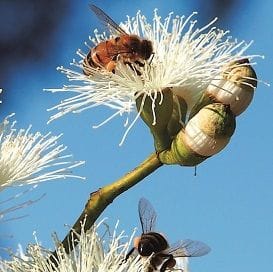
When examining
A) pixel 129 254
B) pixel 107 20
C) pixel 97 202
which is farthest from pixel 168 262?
pixel 107 20

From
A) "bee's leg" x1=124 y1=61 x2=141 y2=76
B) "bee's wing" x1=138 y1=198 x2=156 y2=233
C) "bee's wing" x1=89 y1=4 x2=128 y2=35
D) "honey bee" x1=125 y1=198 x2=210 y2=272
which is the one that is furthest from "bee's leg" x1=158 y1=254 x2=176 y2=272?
"bee's wing" x1=89 y1=4 x2=128 y2=35

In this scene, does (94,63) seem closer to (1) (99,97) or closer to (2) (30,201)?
(1) (99,97)

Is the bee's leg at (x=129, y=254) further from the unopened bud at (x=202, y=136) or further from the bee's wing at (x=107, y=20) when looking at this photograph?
the bee's wing at (x=107, y=20)

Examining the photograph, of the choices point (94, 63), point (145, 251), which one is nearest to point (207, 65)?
point (94, 63)

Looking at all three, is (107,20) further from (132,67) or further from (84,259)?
(84,259)

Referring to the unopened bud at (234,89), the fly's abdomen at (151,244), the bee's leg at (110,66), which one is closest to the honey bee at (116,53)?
the bee's leg at (110,66)
